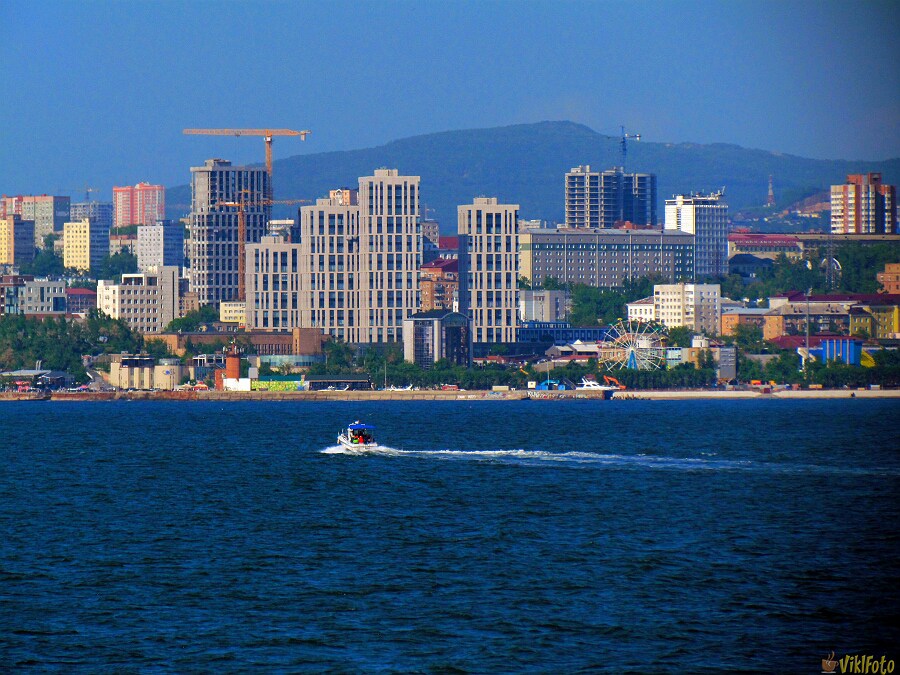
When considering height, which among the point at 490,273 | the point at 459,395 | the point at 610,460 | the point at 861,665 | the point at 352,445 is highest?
the point at 490,273

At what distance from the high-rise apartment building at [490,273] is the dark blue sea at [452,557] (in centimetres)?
10697

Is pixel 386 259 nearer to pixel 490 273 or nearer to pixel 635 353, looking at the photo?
pixel 490 273

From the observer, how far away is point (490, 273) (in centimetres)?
19750

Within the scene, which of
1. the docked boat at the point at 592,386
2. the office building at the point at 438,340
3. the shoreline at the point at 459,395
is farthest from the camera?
the office building at the point at 438,340

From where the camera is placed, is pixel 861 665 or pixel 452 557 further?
pixel 452 557

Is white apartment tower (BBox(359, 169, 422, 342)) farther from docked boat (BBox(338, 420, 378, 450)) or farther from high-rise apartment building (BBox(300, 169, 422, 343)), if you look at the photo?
docked boat (BBox(338, 420, 378, 450))

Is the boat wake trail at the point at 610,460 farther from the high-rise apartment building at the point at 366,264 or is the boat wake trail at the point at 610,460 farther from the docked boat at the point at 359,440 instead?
the high-rise apartment building at the point at 366,264

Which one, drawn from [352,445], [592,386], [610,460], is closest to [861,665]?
[610,460]

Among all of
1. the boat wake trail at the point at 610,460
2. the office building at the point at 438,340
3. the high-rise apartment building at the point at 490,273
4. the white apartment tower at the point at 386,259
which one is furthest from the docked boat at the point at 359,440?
the high-rise apartment building at the point at 490,273

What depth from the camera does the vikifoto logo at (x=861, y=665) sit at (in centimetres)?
3198

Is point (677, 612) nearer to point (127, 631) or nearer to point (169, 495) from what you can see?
point (127, 631)

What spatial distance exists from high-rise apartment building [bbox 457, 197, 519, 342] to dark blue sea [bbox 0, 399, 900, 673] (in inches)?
4211

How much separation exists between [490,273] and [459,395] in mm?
29954

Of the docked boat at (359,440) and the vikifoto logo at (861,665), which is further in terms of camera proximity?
the docked boat at (359,440)
